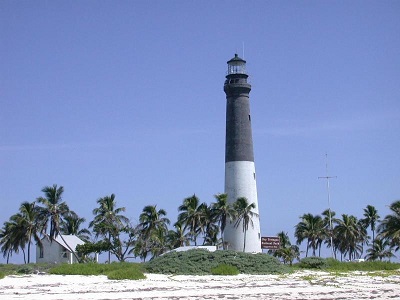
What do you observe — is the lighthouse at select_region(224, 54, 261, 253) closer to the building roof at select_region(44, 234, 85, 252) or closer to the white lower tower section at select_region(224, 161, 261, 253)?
the white lower tower section at select_region(224, 161, 261, 253)

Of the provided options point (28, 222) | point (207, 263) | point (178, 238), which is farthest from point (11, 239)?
point (207, 263)

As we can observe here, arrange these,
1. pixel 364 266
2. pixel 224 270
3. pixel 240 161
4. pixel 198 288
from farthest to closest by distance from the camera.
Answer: pixel 240 161 → pixel 364 266 → pixel 224 270 → pixel 198 288

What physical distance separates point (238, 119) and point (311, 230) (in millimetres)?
27974

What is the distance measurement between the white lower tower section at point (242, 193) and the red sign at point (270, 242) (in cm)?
61

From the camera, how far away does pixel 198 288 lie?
102 feet

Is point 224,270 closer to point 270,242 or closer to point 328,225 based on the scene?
point 270,242

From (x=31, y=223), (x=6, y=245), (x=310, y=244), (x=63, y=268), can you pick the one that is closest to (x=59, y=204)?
(x=31, y=223)

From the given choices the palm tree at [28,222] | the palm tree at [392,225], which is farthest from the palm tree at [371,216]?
the palm tree at [28,222]

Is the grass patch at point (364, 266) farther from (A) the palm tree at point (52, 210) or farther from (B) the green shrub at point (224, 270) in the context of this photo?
(A) the palm tree at point (52, 210)

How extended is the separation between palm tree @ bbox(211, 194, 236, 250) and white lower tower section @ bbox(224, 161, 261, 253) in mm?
609

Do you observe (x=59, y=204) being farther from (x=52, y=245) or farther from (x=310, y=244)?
(x=310, y=244)

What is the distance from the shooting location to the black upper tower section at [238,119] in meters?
58.8

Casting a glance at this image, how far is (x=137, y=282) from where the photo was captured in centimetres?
3500

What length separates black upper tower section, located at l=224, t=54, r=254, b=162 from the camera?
193 feet
